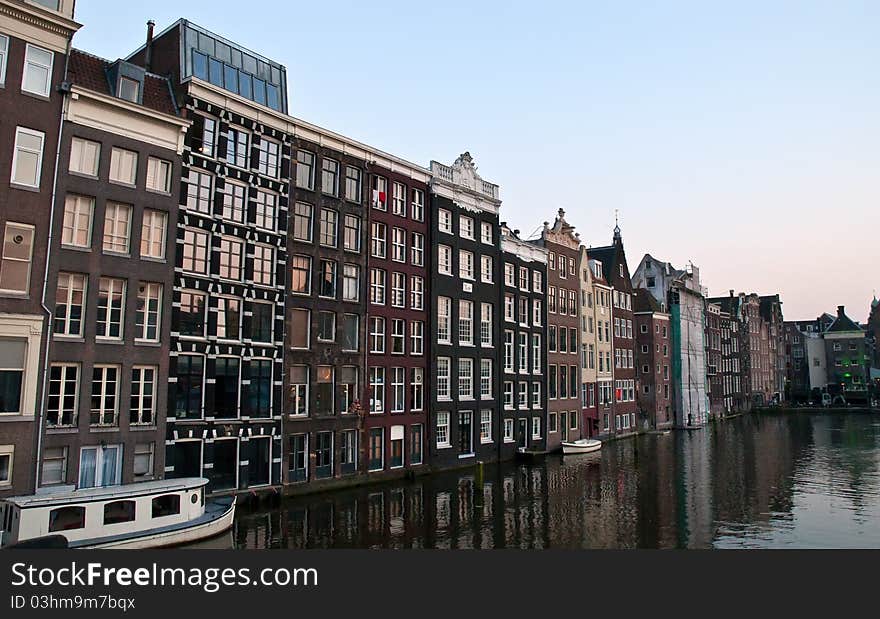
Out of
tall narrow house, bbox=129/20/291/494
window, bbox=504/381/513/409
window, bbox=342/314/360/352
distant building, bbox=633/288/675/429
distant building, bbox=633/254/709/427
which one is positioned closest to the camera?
tall narrow house, bbox=129/20/291/494

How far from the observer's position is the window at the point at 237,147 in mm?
36344

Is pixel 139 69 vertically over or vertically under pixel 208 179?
over

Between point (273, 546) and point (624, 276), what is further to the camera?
point (624, 276)

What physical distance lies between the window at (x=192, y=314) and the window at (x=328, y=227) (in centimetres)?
959

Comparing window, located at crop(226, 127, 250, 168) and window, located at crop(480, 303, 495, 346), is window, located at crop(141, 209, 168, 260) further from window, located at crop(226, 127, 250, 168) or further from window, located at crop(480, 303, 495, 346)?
window, located at crop(480, 303, 495, 346)

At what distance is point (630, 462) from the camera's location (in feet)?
183

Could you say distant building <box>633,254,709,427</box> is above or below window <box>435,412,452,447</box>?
above

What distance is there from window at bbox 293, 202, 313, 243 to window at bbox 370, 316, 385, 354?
773cm

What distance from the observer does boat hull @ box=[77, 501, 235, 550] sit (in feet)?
76.8

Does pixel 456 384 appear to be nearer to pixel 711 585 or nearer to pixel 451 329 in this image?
pixel 451 329

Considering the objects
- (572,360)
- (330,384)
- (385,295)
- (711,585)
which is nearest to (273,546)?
(330,384)

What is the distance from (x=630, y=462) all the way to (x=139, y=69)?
47.8 metres

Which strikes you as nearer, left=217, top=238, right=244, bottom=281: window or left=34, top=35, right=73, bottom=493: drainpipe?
left=34, top=35, right=73, bottom=493: drainpipe

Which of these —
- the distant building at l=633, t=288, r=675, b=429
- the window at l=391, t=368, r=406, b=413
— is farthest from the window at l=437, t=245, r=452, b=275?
the distant building at l=633, t=288, r=675, b=429
